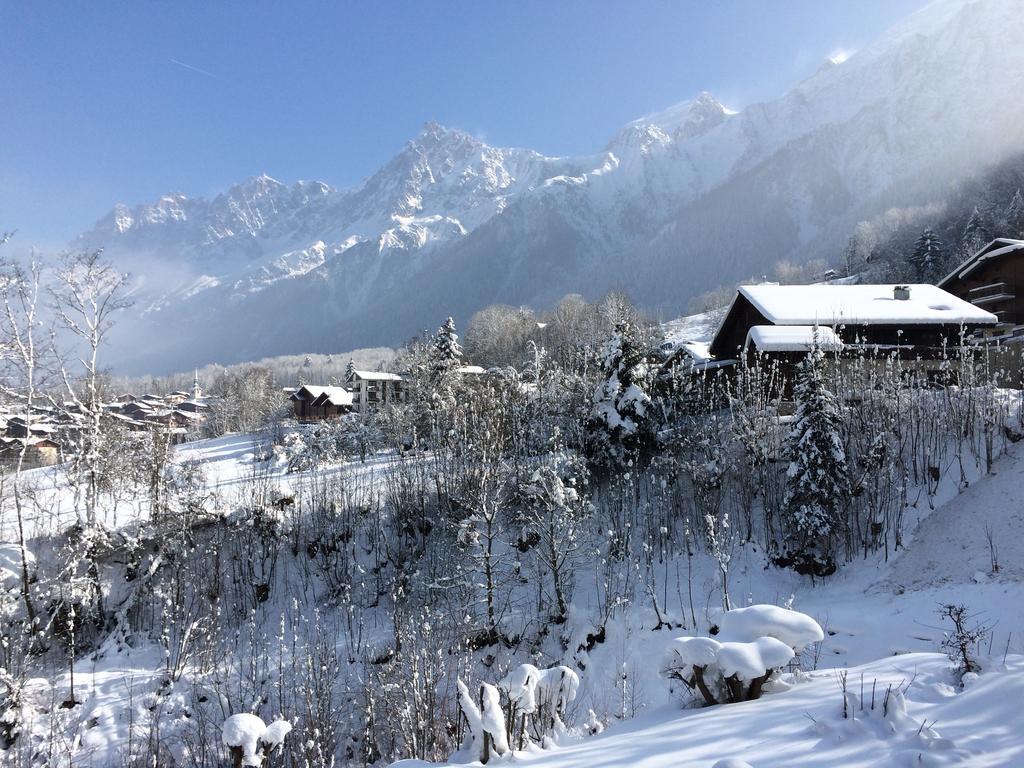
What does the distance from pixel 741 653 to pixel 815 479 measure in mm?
9593

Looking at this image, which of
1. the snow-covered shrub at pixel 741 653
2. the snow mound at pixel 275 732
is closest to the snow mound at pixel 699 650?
the snow-covered shrub at pixel 741 653

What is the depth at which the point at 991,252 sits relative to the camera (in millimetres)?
27203

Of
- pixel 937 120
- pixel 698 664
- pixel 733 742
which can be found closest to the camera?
pixel 733 742

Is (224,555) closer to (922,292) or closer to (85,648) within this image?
(85,648)

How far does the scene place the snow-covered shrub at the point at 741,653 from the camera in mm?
5398

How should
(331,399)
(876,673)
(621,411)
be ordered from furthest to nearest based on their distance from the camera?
(331,399)
(621,411)
(876,673)

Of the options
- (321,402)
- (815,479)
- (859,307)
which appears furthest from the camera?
(321,402)

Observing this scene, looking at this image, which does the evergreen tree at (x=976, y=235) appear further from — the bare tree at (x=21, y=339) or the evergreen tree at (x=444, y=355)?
the bare tree at (x=21, y=339)

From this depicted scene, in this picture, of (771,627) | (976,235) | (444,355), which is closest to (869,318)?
(771,627)

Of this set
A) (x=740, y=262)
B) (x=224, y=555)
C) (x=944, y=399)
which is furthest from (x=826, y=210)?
(x=224, y=555)

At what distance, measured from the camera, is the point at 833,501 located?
13.4m

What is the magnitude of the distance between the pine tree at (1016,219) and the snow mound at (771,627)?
80426 millimetres

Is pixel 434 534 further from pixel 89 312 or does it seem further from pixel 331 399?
pixel 331 399

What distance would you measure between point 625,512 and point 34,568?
18.1m
